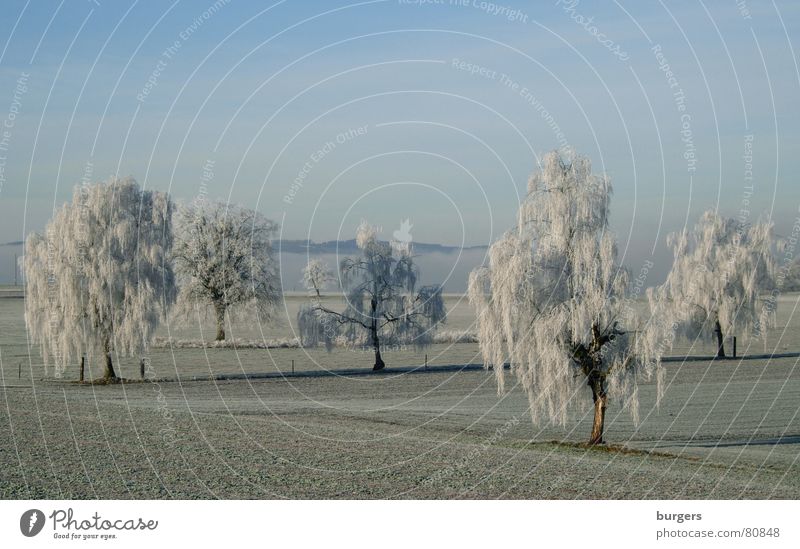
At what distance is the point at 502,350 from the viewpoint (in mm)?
28281

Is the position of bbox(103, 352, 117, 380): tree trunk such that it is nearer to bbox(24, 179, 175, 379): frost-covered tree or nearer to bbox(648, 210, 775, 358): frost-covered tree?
bbox(24, 179, 175, 379): frost-covered tree

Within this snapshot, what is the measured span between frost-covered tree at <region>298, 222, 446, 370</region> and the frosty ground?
431 inches

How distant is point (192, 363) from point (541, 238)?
3730 centimetres

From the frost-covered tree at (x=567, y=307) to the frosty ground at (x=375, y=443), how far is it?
135 centimetres

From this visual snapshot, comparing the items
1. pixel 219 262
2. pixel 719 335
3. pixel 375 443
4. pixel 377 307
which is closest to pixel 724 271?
pixel 719 335

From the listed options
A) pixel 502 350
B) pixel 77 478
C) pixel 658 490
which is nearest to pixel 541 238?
pixel 502 350

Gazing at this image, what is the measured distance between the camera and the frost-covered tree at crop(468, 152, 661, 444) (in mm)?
26969

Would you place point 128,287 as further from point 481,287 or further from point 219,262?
point 219,262

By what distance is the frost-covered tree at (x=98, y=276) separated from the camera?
48531mm

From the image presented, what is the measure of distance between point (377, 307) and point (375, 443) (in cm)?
3617

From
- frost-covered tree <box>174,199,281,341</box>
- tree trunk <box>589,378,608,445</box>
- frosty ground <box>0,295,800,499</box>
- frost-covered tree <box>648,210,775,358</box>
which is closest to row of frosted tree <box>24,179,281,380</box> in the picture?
frosty ground <box>0,295,800,499</box>

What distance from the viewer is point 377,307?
201 ft
